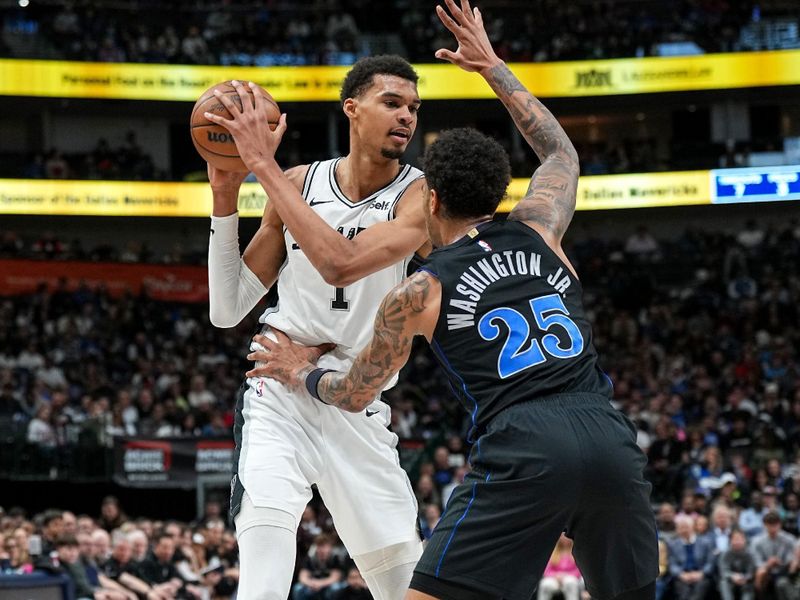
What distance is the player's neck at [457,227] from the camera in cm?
434

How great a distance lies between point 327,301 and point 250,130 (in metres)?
0.85

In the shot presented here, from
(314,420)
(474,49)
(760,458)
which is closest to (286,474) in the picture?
(314,420)

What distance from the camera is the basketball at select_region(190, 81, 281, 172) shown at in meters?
4.96

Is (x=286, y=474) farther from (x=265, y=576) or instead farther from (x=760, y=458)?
(x=760, y=458)

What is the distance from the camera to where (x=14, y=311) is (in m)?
24.1

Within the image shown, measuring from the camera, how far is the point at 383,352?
4355mm

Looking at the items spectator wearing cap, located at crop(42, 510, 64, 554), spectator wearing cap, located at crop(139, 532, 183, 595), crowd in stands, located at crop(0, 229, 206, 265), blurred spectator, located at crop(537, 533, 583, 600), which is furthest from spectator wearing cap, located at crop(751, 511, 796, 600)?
crowd in stands, located at crop(0, 229, 206, 265)

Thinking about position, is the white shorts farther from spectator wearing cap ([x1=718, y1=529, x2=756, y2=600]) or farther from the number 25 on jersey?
spectator wearing cap ([x1=718, y1=529, x2=756, y2=600])

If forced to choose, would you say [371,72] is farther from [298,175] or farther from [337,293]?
[337,293]

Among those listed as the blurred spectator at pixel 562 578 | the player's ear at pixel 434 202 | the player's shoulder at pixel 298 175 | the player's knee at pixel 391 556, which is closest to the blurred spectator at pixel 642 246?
the blurred spectator at pixel 562 578

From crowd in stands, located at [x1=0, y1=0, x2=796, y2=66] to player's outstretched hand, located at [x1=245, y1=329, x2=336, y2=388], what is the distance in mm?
24727

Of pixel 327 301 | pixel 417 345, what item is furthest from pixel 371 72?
pixel 417 345

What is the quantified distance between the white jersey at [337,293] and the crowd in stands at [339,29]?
2448 centimetres

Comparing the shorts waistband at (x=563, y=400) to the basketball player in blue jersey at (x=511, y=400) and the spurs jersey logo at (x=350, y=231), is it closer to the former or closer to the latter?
the basketball player in blue jersey at (x=511, y=400)
